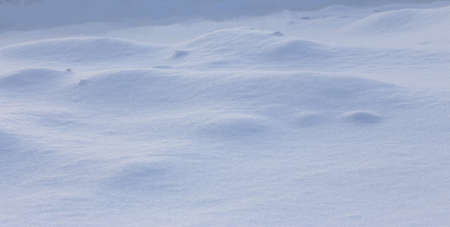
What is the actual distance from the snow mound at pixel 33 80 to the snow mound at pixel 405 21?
2572mm

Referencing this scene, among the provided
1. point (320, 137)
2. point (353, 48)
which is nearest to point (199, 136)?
point (320, 137)

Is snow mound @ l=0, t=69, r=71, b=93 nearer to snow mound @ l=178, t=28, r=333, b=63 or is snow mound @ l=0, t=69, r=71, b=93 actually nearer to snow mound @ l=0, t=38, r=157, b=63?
snow mound @ l=0, t=38, r=157, b=63

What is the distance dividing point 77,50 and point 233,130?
84.3 inches

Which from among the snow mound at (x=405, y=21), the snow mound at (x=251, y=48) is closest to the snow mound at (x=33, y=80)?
the snow mound at (x=251, y=48)

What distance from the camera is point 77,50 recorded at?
4441 mm

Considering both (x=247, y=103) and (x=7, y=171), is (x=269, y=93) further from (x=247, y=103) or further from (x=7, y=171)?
(x=7, y=171)

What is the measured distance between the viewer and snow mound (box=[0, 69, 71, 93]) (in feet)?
11.9

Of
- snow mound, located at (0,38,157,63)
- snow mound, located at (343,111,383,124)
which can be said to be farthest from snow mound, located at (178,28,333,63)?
Answer: snow mound, located at (343,111,383,124)

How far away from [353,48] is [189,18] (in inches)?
101

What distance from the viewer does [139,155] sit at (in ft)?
8.36

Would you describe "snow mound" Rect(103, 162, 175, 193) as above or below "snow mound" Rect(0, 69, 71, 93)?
below

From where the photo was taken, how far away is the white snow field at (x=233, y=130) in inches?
83.4

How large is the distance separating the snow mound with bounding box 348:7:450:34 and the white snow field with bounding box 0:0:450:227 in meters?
0.02

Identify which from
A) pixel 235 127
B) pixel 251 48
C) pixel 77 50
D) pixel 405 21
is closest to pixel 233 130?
pixel 235 127
